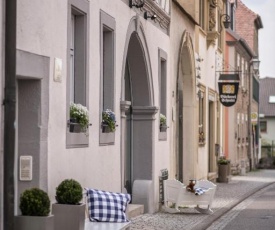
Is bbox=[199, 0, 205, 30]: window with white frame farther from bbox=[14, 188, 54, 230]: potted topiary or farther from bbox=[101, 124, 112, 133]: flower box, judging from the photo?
bbox=[14, 188, 54, 230]: potted topiary

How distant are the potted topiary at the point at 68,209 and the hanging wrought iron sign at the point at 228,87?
23899 mm

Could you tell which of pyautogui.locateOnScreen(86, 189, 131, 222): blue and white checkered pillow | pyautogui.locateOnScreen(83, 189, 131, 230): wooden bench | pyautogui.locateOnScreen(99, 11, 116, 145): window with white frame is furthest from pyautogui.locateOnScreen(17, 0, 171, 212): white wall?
pyautogui.locateOnScreen(83, 189, 131, 230): wooden bench

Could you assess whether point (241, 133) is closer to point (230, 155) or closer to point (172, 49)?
point (230, 155)

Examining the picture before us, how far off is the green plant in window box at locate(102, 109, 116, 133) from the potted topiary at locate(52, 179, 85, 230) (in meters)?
4.30

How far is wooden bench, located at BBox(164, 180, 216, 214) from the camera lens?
19.9 m

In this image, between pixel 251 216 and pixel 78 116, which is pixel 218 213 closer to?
pixel 251 216

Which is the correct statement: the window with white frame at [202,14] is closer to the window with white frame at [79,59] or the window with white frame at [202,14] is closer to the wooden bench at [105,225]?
the window with white frame at [79,59]

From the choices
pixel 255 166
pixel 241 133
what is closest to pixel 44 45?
pixel 241 133

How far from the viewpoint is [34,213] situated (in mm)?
9820

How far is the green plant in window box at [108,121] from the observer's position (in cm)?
1573

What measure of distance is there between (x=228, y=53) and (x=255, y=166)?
1413cm

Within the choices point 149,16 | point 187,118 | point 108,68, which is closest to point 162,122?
point 149,16

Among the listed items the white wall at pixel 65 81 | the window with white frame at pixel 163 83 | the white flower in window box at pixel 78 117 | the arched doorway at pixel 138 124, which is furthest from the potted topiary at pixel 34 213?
the window with white frame at pixel 163 83

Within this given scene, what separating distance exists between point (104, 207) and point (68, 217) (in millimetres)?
1690
